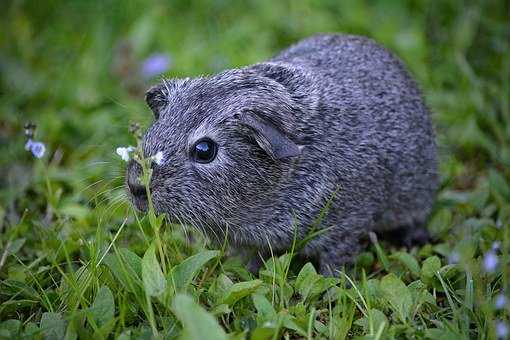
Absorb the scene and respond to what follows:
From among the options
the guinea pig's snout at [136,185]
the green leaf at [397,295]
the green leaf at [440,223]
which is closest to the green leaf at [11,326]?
the guinea pig's snout at [136,185]

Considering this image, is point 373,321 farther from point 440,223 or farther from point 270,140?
point 440,223

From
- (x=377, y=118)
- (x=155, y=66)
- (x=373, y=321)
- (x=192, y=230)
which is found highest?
(x=155, y=66)

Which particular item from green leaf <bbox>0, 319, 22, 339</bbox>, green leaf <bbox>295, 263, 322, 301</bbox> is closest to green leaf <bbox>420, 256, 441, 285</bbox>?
green leaf <bbox>295, 263, 322, 301</bbox>

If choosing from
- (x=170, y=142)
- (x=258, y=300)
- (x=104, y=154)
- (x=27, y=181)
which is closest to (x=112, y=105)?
(x=104, y=154)

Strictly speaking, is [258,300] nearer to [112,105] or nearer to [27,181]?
[27,181]

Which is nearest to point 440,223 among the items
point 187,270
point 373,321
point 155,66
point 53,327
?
point 373,321

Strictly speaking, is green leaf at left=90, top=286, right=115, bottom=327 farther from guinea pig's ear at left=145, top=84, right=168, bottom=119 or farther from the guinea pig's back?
the guinea pig's back
